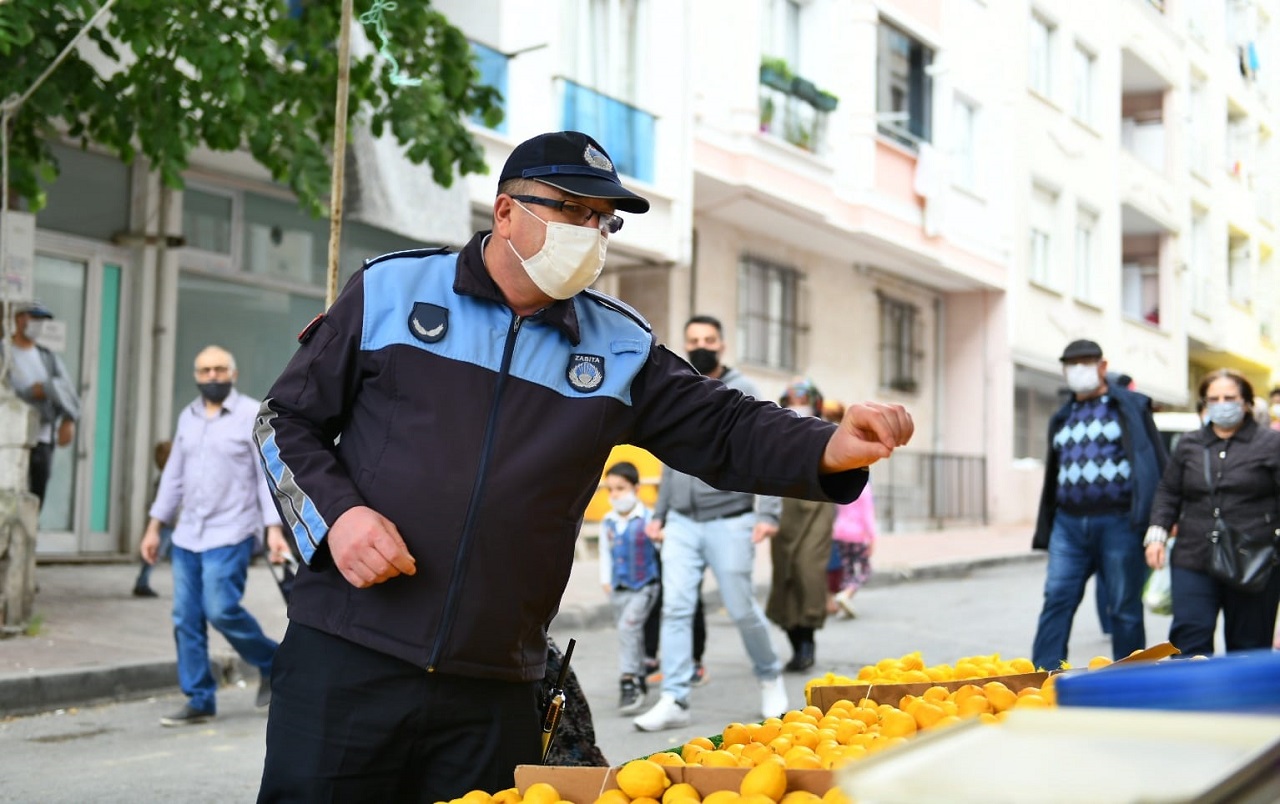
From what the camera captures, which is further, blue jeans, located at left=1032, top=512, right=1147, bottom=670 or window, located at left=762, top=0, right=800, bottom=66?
window, located at left=762, top=0, right=800, bottom=66

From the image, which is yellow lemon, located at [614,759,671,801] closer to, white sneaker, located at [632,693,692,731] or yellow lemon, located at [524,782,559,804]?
yellow lemon, located at [524,782,559,804]

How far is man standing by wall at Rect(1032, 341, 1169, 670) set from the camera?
8.07 metres

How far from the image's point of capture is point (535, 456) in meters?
3.08

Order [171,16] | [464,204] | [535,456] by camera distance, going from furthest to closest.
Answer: [464,204] → [171,16] → [535,456]

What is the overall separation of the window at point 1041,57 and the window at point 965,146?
6.82ft

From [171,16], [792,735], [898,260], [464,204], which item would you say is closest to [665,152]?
[464,204]

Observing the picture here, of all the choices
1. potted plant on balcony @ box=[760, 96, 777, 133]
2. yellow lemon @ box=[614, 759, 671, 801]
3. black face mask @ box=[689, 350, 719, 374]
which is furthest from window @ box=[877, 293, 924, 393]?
yellow lemon @ box=[614, 759, 671, 801]

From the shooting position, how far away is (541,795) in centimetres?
271

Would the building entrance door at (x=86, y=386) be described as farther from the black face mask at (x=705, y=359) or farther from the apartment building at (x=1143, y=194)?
the apartment building at (x=1143, y=194)

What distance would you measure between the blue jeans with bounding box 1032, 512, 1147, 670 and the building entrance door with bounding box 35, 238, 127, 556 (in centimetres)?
829

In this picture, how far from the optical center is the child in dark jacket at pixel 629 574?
834cm

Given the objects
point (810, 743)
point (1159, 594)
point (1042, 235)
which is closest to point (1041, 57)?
point (1042, 235)

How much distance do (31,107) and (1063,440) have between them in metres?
6.56

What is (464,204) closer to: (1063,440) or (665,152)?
(665,152)
